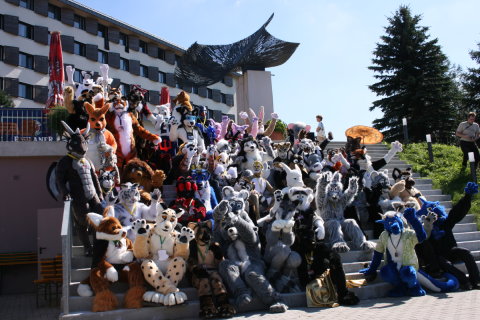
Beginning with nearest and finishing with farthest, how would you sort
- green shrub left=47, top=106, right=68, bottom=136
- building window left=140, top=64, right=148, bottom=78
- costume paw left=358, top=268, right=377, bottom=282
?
costume paw left=358, top=268, right=377, bottom=282, green shrub left=47, top=106, right=68, bottom=136, building window left=140, top=64, right=148, bottom=78

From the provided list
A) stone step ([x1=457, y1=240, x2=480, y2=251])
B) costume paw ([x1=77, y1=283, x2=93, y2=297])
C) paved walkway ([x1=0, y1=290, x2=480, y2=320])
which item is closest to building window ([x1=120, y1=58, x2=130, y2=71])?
stone step ([x1=457, y1=240, x2=480, y2=251])

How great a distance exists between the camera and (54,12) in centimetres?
3631

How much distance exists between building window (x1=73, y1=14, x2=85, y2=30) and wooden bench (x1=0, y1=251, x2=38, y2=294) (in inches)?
1138

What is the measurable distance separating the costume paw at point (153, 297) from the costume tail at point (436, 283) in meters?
4.19

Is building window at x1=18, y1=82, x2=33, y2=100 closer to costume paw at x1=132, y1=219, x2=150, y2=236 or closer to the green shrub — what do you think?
the green shrub

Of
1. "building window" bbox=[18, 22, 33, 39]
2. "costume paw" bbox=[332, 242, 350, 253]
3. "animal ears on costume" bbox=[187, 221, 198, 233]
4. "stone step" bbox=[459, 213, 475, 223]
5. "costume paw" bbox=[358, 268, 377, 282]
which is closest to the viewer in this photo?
"animal ears on costume" bbox=[187, 221, 198, 233]

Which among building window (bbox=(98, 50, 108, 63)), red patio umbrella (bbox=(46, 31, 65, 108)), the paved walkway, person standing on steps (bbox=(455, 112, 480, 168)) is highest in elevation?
building window (bbox=(98, 50, 108, 63))

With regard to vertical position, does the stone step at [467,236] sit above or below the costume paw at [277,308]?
above

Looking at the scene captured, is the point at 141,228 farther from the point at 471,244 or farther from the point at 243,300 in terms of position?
Answer: the point at 471,244

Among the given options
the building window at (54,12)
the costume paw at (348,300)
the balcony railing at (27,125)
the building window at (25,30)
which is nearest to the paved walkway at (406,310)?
the costume paw at (348,300)

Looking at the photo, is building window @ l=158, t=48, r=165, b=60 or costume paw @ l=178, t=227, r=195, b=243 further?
building window @ l=158, t=48, r=165, b=60

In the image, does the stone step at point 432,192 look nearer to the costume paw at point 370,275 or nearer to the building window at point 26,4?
the costume paw at point 370,275

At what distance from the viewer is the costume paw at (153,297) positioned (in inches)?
271

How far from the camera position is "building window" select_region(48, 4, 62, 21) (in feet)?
118
